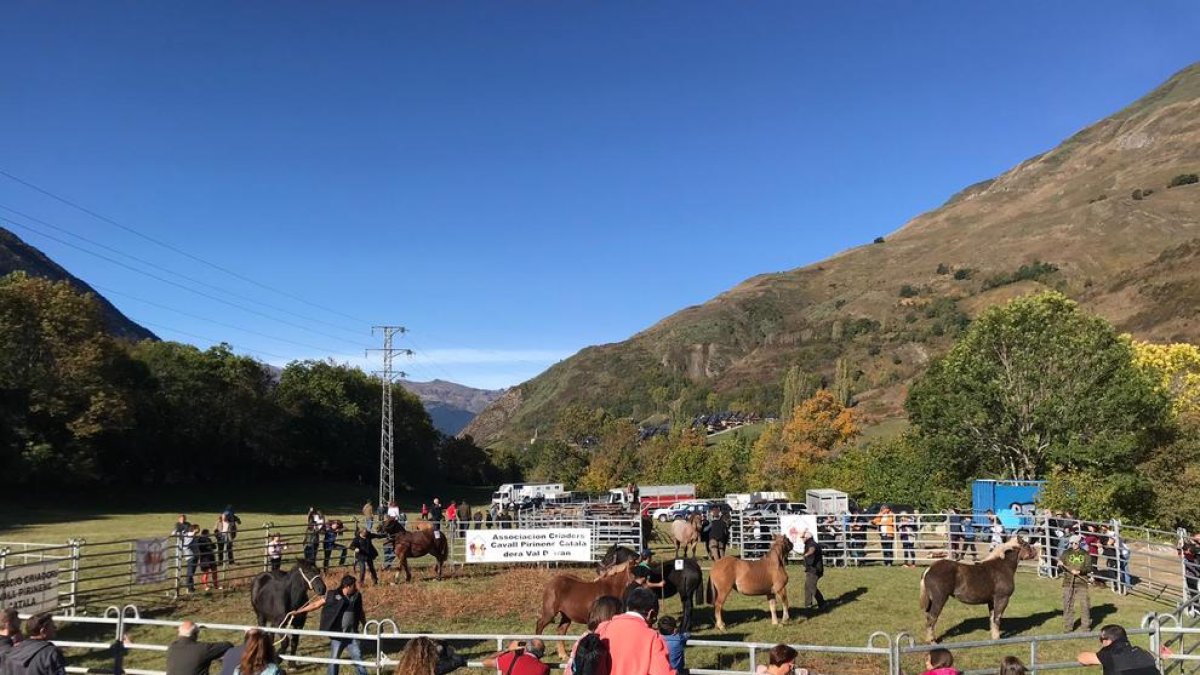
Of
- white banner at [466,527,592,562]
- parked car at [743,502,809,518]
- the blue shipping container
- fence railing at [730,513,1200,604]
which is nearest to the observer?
fence railing at [730,513,1200,604]

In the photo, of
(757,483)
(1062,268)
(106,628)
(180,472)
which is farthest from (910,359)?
(106,628)

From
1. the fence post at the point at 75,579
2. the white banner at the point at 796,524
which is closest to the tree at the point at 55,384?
the fence post at the point at 75,579

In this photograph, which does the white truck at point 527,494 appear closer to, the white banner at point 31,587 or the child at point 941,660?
the white banner at point 31,587

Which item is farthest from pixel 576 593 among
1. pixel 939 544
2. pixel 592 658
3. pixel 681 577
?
pixel 939 544

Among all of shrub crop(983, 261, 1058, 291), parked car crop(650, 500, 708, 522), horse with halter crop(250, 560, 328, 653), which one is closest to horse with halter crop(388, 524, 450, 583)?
horse with halter crop(250, 560, 328, 653)

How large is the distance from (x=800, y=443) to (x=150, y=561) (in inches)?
2099

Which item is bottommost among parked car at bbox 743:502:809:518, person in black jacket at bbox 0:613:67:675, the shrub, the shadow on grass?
the shadow on grass

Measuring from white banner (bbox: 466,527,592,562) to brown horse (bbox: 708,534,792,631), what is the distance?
26.3 ft

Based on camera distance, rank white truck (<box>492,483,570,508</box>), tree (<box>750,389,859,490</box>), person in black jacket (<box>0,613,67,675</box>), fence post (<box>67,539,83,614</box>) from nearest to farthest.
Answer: person in black jacket (<box>0,613,67,675</box>), fence post (<box>67,539,83,614</box>), white truck (<box>492,483,570,508</box>), tree (<box>750,389,859,490</box>)

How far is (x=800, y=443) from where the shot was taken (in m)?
63.5

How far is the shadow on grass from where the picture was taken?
43.8ft

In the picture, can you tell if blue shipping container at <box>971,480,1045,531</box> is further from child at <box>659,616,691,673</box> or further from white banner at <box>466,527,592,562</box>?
child at <box>659,616,691,673</box>

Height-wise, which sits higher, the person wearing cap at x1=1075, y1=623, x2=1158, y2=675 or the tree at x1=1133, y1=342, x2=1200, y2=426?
the tree at x1=1133, y1=342, x2=1200, y2=426

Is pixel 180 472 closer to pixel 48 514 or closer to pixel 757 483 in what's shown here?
pixel 48 514
